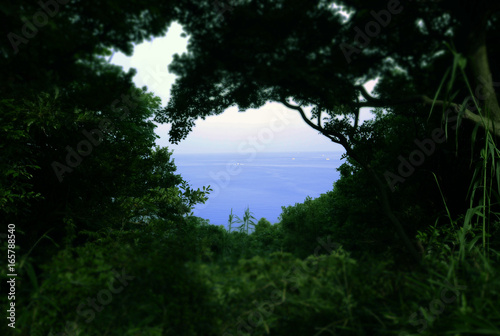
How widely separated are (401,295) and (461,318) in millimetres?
476

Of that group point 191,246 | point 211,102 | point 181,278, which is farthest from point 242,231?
point 181,278

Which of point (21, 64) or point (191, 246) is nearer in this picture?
point (21, 64)

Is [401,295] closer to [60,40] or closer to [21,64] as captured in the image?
[60,40]

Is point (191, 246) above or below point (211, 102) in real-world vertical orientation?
below

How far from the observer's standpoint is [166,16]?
3332 mm

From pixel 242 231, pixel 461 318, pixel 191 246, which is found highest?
pixel 242 231

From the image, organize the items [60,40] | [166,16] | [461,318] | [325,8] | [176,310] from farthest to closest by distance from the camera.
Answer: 1. [325,8]
2. [166,16]
3. [60,40]
4. [176,310]
5. [461,318]

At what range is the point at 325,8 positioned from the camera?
3.75 m

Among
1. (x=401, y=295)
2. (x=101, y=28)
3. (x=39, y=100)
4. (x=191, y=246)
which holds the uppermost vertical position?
(x=39, y=100)

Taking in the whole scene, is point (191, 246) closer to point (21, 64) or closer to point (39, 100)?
point (21, 64)

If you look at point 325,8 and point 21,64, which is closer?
point 21,64

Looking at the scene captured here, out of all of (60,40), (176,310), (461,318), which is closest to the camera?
(461,318)

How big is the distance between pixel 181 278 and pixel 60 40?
213cm

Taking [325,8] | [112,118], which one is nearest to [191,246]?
[325,8]
